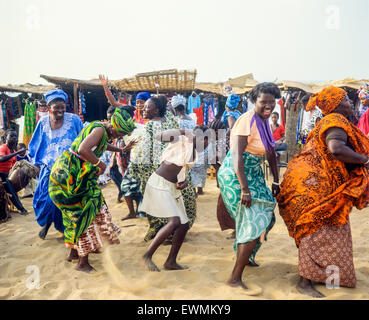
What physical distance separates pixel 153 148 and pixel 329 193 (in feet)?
7.32

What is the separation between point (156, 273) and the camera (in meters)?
3.33

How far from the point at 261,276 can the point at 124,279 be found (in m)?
1.42

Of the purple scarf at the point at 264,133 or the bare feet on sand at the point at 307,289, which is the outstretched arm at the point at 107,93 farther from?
the bare feet on sand at the point at 307,289

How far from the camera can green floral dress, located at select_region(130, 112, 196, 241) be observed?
4.03m

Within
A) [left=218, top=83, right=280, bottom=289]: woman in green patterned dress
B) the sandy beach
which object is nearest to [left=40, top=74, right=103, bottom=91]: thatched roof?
the sandy beach

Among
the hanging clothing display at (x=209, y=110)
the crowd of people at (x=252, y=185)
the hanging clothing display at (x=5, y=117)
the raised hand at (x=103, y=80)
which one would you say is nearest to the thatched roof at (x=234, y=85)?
the hanging clothing display at (x=209, y=110)

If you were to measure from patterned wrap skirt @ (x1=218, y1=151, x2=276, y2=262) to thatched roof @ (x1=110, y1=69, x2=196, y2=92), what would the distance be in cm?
633

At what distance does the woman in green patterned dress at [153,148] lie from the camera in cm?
390

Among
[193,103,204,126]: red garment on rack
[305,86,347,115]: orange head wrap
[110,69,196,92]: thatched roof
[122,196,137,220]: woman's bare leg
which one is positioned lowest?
[122,196,137,220]: woman's bare leg

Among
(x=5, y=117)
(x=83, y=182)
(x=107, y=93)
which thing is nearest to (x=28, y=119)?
(x=5, y=117)

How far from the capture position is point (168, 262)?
136 inches

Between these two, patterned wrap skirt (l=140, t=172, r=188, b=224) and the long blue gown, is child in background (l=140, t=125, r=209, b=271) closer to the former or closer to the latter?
patterned wrap skirt (l=140, t=172, r=188, b=224)

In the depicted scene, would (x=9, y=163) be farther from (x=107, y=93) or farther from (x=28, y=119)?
(x=28, y=119)
